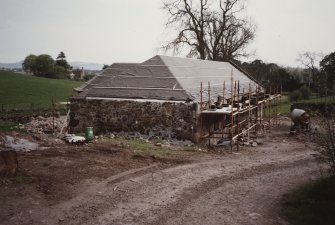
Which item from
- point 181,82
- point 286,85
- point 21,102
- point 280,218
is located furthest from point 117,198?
point 286,85

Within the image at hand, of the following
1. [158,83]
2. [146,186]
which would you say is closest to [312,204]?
[146,186]

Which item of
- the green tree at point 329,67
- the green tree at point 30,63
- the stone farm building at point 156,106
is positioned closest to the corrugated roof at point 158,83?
the stone farm building at point 156,106

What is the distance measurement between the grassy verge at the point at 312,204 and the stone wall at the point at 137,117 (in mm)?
7595

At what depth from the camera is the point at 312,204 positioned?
11.3 meters

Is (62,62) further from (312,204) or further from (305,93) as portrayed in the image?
(312,204)

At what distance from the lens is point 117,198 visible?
437 inches

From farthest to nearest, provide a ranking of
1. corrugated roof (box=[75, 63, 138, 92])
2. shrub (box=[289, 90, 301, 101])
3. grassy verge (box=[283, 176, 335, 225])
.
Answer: shrub (box=[289, 90, 301, 101])
corrugated roof (box=[75, 63, 138, 92])
grassy verge (box=[283, 176, 335, 225])

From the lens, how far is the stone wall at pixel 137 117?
751 inches

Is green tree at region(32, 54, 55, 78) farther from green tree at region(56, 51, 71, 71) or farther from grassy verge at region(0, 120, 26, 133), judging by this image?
grassy verge at region(0, 120, 26, 133)

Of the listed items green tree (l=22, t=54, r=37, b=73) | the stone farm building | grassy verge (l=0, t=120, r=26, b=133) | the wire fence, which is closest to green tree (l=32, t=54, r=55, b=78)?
green tree (l=22, t=54, r=37, b=73)

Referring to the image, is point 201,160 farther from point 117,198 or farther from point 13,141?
point 13,141

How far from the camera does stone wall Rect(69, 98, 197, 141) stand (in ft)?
62.6

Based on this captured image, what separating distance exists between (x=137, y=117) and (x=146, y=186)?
8.04 metres

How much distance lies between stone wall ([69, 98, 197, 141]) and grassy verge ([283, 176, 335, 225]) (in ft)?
24.9
